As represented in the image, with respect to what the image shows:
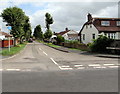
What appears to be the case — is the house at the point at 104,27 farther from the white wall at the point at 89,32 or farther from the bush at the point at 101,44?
the bush at the point at 101,44

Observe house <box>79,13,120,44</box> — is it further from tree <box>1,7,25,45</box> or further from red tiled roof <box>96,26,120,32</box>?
tree <box>1,7,25,45</box>

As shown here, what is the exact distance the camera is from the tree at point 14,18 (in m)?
32.4

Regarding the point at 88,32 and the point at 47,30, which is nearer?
the point at 88,32

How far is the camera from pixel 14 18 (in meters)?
32.7

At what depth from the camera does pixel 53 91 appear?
5.00 metres

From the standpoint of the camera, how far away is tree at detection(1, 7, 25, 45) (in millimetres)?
32438

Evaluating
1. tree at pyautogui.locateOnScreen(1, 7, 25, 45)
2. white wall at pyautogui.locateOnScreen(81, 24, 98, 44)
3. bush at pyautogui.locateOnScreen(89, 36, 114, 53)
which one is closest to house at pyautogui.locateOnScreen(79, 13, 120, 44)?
white wall at pyautogui.locateOnScreen(81, 24, 98, 44)

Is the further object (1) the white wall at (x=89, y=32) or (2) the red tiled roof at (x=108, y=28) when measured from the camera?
(1) the white wall at (x=89, y=32)

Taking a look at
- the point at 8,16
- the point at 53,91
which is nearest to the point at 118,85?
the point at 53,91

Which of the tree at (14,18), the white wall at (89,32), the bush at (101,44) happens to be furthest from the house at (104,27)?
the tree at (14,18)

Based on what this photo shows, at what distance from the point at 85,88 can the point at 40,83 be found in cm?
174

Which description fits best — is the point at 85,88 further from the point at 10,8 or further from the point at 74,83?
the point at 10,8

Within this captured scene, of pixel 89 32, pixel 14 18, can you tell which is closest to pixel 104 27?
pixel 89 32

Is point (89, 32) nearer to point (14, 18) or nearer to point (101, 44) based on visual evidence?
point (14, 18)
